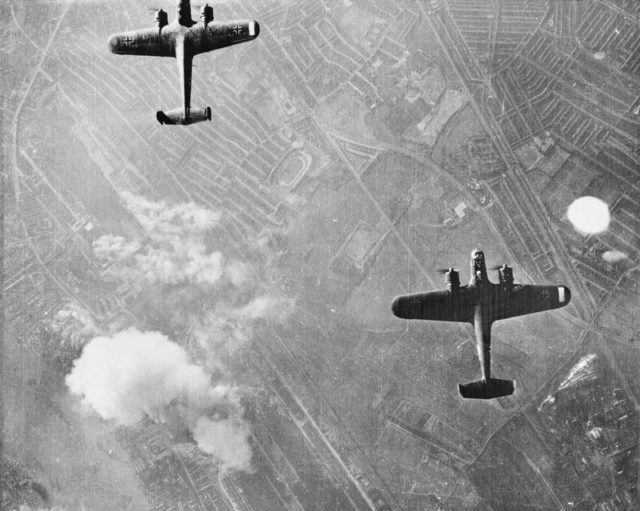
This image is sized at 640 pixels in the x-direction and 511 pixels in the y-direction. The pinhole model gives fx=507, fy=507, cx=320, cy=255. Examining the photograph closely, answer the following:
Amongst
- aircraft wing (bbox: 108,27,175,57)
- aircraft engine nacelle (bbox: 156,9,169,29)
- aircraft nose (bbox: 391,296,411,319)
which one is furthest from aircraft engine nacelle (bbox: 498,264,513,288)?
aircraft engine nacelle (bbox: 156,9,169,29)

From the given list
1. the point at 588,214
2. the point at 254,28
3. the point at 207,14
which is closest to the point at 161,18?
the point at 207,14

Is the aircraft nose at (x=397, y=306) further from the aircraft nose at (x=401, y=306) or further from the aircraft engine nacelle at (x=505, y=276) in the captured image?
the aircraft engine nacelle at (x=505, y=276)

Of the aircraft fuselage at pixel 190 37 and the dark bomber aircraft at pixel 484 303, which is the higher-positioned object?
the aircraft fuselage at pixel 190 37

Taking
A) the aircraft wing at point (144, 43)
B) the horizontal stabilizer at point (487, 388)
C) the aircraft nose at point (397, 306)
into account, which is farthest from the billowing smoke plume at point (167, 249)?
the horizontal stabilizer at point (487, 388)

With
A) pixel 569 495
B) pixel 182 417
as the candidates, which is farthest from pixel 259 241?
pixel 569 495

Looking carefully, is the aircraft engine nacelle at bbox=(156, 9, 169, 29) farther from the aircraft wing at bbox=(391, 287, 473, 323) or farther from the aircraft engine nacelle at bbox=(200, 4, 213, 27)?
the aircraft wing at bbox=(391, 287, 473, 323)

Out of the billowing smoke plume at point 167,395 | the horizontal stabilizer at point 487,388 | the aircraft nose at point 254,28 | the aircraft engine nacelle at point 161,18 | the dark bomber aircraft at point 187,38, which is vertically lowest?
the horizontal stabilizer at point 487,388

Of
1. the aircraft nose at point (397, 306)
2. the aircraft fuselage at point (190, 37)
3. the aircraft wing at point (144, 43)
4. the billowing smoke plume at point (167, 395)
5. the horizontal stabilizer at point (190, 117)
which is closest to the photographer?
the horizontal stabilizer at point (190, 117)
